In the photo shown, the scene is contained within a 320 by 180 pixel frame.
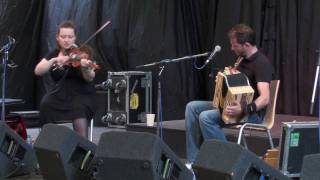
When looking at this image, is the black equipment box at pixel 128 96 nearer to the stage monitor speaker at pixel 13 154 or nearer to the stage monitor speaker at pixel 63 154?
the stage monitor speaker at pixel 13 154

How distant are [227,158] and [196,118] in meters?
2.24

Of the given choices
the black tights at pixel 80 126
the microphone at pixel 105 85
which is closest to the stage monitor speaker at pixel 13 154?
the black tights at pixel 80 126

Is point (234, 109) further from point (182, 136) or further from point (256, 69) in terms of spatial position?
point (182, 136)

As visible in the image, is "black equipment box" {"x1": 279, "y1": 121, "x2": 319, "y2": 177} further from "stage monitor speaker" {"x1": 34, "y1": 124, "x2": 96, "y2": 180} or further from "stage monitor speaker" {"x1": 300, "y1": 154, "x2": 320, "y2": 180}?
"stage monitor speaker" {"x1": 300, "y1": 154, "x2": 320, "y2": 180}

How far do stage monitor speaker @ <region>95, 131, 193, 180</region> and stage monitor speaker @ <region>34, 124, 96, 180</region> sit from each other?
0.24 m

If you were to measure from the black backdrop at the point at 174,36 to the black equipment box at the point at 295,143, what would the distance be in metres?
3.15

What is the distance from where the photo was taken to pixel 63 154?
143 inches

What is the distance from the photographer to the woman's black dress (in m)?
4.94

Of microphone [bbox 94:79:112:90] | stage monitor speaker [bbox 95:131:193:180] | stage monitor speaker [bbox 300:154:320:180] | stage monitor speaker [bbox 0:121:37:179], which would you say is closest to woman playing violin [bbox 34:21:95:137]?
stage monitor speaker [bbox 0:121:37:179]

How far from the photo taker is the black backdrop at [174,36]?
7.92 m

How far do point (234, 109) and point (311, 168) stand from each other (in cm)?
209

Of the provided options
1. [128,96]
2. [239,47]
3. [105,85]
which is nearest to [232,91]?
[239,47]

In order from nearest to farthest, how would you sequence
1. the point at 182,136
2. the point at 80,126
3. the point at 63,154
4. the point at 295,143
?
1. the point at 63,154
2. the point at 295,143
3. the point at 80,126
4. the point at 182,136

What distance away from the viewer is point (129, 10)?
8.80 meters
